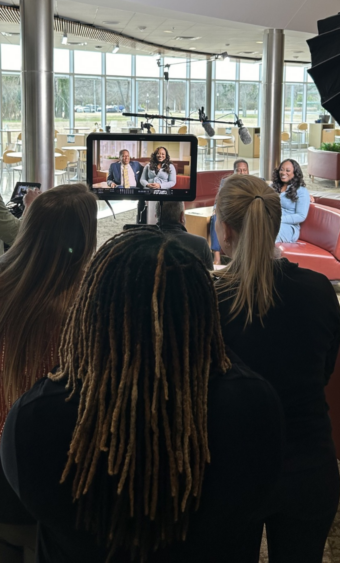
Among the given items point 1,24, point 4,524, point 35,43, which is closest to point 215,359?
point 4,524

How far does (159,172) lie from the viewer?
298 cm

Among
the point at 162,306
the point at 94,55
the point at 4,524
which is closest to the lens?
the point at 162,306

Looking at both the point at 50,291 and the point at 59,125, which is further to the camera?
the point at 59,125

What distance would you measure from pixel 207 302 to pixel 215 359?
0.09 meters

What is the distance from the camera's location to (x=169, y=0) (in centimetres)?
892

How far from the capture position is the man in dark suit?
2857 mm

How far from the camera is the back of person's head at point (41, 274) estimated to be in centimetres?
143

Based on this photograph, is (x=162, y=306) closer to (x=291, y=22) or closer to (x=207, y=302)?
(x=207, y=302)

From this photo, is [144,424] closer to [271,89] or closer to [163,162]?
[163,162]

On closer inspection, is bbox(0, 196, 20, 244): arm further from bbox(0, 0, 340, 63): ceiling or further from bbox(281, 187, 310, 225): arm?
bbox(0, 0, 340, 63): ceiling


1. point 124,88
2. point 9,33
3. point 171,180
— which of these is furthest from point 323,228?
point 124,88

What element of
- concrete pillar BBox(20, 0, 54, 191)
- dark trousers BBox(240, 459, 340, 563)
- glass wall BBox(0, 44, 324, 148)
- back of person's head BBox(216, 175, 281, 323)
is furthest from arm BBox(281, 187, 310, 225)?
glass wall BBox(0, 44, 324, 148)

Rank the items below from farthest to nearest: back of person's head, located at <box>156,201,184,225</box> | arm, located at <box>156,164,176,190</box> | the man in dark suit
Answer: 1. back of person's head, located at <box>156,201,184,225</box>
2. arm, located at <box>156,164,176,190</box>
3. the man in dark suit

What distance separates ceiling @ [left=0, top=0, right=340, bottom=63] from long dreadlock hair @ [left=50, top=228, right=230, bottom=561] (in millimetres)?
8771
